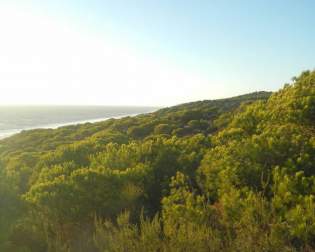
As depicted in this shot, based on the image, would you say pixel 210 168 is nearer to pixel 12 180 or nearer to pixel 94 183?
pixel 94 183

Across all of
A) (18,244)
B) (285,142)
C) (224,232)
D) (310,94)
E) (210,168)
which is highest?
(310,94)

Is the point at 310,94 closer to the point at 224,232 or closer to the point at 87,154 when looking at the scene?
the point at 224,232

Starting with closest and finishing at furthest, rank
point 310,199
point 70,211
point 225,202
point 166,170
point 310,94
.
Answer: point 310,199
point 225,202
point 70,211
point 310,94
point 166,170

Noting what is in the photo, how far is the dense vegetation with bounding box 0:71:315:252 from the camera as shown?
25.6ft

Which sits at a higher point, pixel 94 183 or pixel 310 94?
pixel 310 94

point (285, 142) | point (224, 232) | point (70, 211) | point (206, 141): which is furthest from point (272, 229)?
point (206, 141)

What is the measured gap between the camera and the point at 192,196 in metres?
9.34

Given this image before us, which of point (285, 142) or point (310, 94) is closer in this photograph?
point (285, 142)

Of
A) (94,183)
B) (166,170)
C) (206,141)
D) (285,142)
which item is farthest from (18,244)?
(206,141)

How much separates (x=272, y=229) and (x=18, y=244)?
23.0 feet

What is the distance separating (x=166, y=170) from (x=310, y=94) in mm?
6387

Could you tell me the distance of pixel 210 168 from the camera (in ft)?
42.1

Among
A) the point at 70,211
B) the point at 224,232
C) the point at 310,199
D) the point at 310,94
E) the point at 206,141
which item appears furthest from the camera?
the point at 206,141

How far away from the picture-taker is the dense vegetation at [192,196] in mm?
7789
